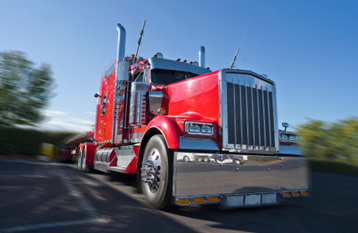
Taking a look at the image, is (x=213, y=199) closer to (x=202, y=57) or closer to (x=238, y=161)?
(x=238, y=161)

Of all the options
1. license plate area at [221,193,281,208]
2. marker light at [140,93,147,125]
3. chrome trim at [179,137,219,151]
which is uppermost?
marker light at [140,93,147,125]

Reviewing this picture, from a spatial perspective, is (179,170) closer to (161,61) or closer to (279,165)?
(279,165)

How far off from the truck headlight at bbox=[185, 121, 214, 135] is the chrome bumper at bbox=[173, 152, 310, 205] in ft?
1.26

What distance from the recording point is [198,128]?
393cm

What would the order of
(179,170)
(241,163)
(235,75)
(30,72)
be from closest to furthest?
(179,170), (241,163), (235,75), (30,72)

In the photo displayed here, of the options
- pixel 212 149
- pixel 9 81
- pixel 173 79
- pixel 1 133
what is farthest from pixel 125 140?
pixel 9 81

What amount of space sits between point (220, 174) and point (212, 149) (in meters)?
0.38

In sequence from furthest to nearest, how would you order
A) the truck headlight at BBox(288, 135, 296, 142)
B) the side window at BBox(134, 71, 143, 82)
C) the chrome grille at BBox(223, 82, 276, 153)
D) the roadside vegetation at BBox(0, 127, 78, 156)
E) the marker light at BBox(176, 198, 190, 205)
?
the roadside vegetation at BBox(0, 127, 78, 156) < the side window at BBox(134, 71, 143, 82) < the truck headlight at BBox(288, 135, 296, 142) < the chrome grille at BBox(223, 82, 276, 153) < the marker light at BBox(176, 198, 190, 205)

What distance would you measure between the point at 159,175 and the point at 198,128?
3.04 feet

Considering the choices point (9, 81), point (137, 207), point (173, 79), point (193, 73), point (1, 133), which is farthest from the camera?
point (9, 81)

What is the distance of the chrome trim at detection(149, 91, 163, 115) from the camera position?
564 centimetres

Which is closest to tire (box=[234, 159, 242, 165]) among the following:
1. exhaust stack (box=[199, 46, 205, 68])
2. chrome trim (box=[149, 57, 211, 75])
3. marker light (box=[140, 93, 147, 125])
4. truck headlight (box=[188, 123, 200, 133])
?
truck headlight (box=[188, 123, 200, 133])

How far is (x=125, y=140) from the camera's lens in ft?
22.6

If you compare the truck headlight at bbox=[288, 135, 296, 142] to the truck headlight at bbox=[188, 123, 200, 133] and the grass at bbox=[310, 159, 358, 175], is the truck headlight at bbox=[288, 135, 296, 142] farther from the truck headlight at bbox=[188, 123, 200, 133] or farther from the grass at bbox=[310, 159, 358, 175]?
the grass at bbox=[310, 159, 358, 175]
